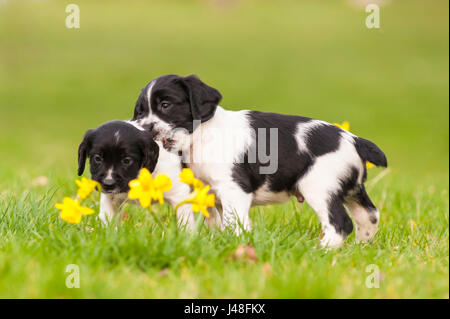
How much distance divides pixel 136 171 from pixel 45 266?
1.03 m

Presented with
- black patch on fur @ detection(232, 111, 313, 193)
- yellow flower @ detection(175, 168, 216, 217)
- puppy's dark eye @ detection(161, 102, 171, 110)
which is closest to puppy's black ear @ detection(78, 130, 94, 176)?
puppy's dark eye @ detection(161, 102, 171, 110)

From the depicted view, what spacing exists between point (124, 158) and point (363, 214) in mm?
1808

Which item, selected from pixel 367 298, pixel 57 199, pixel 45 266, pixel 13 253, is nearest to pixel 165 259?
pixel 45 266

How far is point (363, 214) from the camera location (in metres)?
4.36

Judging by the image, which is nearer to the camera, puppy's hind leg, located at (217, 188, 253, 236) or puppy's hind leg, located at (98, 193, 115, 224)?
puppy's hind leg, located at (217, 188, 253, 236)

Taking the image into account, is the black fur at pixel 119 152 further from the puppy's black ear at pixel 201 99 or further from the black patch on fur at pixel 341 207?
the black patch on fur at pixel 341 207

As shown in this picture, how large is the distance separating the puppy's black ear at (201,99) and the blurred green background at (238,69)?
7.31 metres

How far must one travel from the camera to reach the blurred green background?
1337 centimetres

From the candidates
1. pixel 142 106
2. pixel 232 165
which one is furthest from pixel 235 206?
pixel 142 106

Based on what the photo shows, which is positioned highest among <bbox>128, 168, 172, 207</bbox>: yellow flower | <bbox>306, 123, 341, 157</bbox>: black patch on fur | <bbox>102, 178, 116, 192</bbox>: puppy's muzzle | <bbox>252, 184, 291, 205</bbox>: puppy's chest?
<bbox>306, 123, 341, 157</bbox>: black patch on fur

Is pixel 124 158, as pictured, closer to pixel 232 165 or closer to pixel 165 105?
pixel 165 105

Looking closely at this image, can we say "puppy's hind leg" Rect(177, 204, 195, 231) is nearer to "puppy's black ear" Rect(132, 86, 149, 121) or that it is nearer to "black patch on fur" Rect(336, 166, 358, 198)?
"puppy's black ear" Rect(132, 86, 149, 121)

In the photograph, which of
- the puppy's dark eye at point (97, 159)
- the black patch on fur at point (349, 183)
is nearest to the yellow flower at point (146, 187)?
the puppy's dark eye at point (97, 159)
